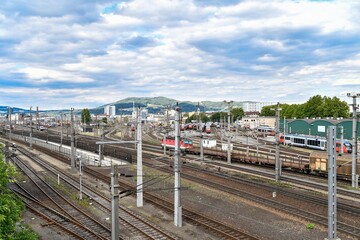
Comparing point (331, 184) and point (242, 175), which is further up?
point (331, 184)

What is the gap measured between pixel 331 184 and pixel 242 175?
24.1 m

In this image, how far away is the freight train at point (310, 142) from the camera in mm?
58341

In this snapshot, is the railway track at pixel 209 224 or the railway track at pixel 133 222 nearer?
the railway track at pixel 209 224

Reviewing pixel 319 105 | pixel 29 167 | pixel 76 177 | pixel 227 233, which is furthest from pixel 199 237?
pixel 319 105

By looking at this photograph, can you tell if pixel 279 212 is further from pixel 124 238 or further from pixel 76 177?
pixel 76 177

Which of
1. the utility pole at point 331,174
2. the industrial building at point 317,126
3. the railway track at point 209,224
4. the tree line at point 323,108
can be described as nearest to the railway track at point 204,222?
the railway track at point 209,224

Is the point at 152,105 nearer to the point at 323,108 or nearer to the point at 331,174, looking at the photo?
the point at 331,174

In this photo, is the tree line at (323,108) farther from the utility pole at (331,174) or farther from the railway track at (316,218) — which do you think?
the utility pole at (331,174)

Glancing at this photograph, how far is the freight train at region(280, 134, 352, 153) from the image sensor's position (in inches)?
2297

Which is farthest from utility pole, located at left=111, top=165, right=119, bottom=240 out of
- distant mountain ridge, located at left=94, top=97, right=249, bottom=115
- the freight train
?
the freight train

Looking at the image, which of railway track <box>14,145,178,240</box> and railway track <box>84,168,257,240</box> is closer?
railway track <box>84,168,257,240</box>

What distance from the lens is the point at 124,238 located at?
18.5 metres

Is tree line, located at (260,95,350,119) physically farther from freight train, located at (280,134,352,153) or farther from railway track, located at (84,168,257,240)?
railway track, located at (84,168,257,240)

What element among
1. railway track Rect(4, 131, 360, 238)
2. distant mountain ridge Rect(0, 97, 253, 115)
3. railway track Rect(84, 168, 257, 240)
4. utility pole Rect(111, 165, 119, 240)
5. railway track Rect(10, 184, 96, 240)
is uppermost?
distant mountain ridge Rect(0, 97, 253, 115)
